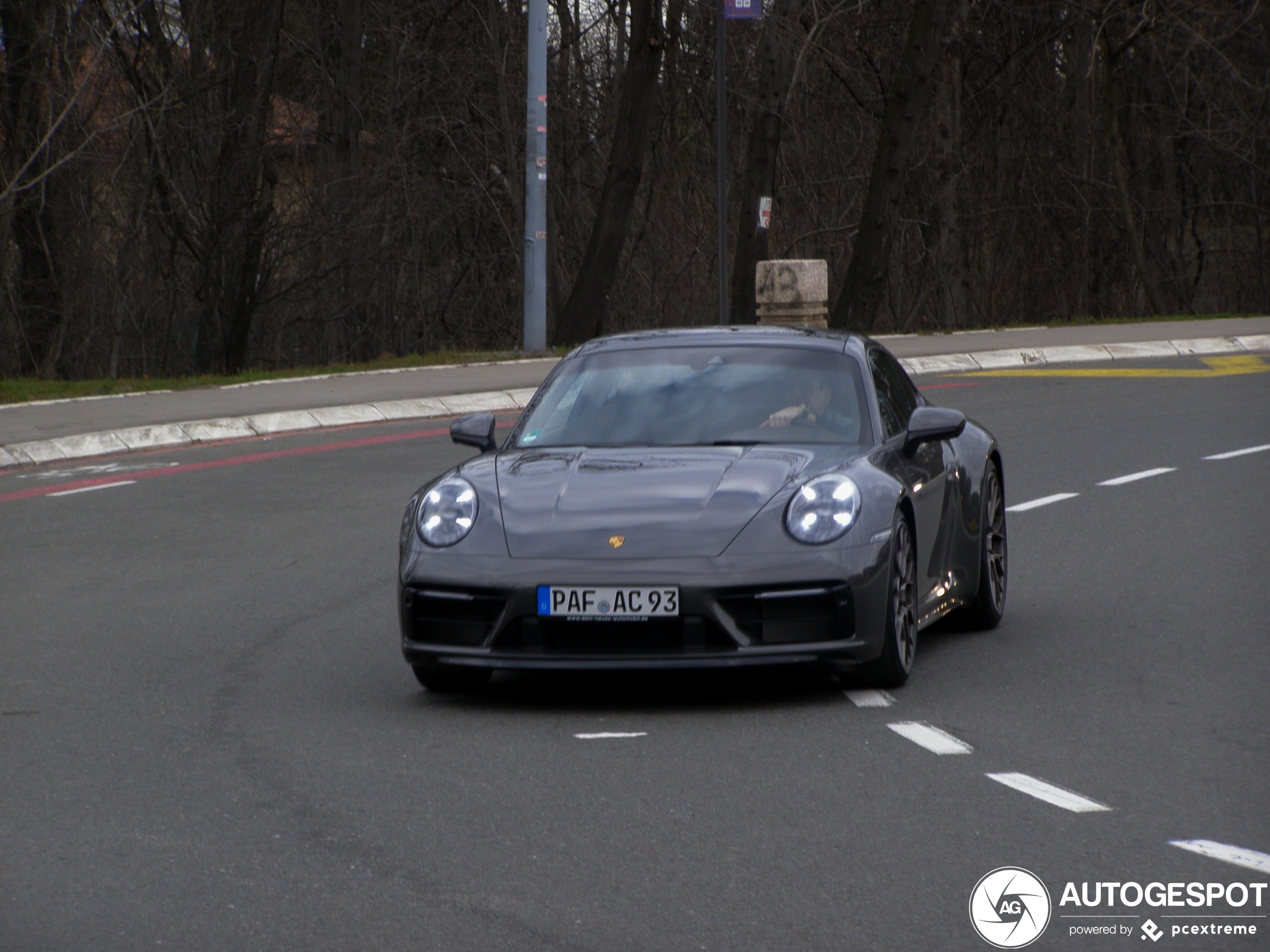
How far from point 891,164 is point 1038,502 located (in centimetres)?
1683

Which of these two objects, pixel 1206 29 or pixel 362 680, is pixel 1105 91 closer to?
pixel 1206 29

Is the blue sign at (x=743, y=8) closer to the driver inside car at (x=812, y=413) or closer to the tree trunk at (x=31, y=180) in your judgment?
the tree trunk at (x=31, y=180)

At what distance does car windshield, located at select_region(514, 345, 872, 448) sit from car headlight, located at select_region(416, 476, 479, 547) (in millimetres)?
650

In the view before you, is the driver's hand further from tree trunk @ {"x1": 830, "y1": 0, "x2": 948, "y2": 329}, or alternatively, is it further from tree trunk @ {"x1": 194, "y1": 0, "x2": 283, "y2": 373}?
tree trunk @ {"x1": 194, "y1": 0, "x2": 283, "y2": 373}

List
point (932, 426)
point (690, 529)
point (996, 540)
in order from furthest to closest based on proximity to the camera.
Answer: point (996, 540) → point (932, 426) → point (690, 529)

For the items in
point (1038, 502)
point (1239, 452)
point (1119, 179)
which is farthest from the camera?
point (1119, 179)

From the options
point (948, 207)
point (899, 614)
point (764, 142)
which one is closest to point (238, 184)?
point (764, 142)

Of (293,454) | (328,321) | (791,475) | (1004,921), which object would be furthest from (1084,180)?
(1004,921)

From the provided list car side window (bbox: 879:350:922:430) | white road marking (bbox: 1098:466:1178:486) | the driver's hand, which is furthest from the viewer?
white road marking (bbox: 1098:466:1178:486)

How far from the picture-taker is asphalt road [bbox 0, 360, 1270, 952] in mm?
4449

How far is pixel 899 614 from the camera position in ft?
22.8

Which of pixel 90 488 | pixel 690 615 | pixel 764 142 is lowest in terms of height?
pixel 90 488

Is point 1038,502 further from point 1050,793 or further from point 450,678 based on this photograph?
point 1050,793

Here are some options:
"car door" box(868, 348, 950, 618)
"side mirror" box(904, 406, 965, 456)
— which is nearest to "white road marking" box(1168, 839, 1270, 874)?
"car door" box(868, 348, 950, 618)
